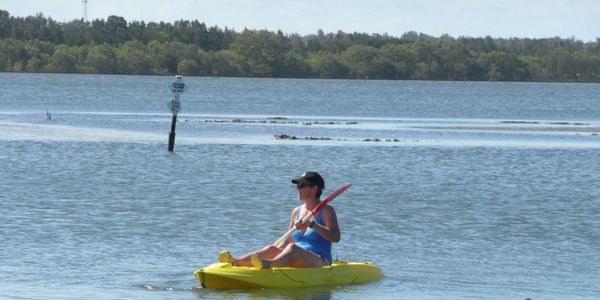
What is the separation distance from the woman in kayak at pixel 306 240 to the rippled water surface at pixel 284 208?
381mm

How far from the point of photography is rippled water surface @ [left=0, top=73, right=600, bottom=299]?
62.9ft

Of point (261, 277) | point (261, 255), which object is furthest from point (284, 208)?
point (261, 277)

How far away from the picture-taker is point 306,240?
18141 millimetres

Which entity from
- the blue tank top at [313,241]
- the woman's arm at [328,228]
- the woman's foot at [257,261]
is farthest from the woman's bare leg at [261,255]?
the woman's arm at [328,228]

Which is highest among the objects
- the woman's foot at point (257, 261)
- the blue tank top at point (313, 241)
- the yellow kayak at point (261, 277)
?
the blue tank top at point (313, 241)

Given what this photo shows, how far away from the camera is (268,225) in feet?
81.7

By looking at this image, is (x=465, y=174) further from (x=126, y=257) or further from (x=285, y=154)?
(x=126, y=257)

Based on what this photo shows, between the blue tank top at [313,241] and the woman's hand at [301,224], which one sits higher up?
the woman's hand at [301,224]

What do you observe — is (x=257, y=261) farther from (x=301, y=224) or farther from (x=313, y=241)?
(x=313, y=241)

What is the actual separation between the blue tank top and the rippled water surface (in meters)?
0.51

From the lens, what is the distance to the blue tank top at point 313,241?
710 inches

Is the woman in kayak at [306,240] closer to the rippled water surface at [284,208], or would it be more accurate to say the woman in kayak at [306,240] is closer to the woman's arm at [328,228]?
the woman's arm at [328,228]

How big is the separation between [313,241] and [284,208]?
32.2 feet

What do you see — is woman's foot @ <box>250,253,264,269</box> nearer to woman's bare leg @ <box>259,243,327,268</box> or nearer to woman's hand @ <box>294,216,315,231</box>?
woman's bare leg @ <box>259,243,327,268</box>
